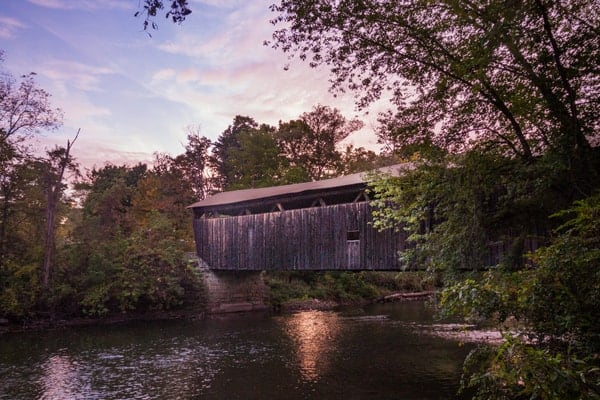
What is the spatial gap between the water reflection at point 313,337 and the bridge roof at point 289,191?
15.8 ft

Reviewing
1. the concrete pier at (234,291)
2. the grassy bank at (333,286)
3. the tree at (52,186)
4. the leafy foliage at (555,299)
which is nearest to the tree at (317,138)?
the grassy bank at (333,286)

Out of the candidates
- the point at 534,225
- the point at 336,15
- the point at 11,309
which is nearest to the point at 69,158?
the point at 11,309

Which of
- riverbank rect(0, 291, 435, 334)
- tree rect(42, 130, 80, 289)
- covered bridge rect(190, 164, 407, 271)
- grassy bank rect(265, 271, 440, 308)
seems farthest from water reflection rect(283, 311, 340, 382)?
tree rect(42, 130, 80, 289)

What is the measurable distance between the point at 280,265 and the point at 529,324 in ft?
45.2

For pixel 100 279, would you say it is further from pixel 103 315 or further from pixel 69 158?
pixel 69 158

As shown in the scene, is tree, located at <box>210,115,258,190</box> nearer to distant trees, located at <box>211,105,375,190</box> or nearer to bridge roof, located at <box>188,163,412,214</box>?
distant trees, located at <box>211,105,375,190</box>

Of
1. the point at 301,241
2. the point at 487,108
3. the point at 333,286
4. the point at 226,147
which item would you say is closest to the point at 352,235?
the point at 301,241

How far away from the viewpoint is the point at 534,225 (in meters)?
9.09

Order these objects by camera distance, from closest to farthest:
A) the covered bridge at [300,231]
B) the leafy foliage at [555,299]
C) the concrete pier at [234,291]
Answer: the leafy foliage at [555,299] → the covered bridge at [300,231] → the concrete pier at [234,291]

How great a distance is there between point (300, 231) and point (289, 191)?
168 centimetres

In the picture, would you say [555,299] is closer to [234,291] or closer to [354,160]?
[234,291]

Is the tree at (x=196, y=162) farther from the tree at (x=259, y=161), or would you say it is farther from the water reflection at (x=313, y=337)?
the water reflection at (x=313, y=337)

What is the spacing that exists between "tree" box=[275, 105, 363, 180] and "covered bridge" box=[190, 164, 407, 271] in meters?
13.9

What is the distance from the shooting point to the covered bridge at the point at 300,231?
48.5 ft
